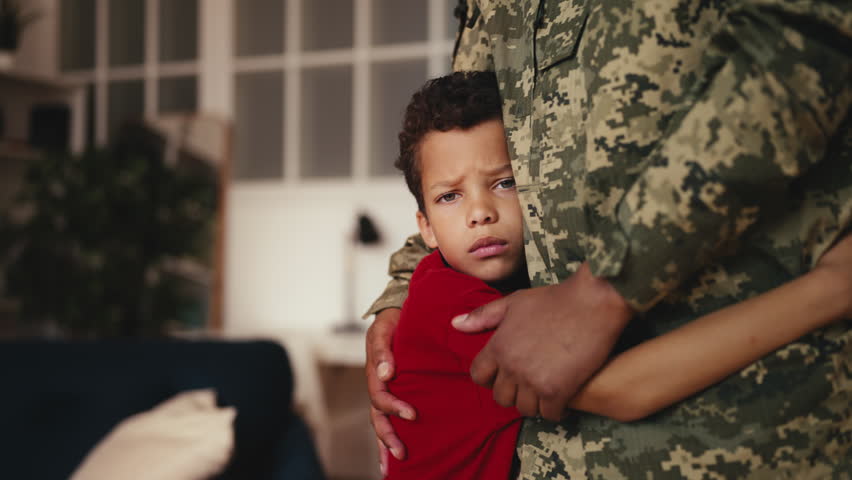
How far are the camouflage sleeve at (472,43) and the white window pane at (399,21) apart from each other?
9.33 ft

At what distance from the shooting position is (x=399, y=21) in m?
3.75

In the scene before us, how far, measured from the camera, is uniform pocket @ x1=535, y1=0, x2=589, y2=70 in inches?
27.2

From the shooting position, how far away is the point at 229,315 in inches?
160

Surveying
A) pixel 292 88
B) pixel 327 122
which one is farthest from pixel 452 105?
pixel 292 88

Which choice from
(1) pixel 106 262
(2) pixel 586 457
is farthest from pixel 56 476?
(1) pixel 106 262

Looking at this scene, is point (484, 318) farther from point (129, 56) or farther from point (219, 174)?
point (129, 56)

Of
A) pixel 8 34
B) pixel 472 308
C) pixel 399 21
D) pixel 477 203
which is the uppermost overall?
pixel 399 21

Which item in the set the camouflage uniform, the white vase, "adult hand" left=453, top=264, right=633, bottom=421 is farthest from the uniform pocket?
the white vase

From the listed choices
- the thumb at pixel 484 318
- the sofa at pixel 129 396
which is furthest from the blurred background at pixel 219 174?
the thumb at pixel 484 318

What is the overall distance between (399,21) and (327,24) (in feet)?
1.54

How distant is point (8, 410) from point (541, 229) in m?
1.64

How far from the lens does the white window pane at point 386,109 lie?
3.77m

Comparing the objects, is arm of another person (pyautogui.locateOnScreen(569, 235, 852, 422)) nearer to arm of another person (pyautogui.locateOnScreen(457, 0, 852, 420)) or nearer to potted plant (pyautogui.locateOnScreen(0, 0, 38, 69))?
arm of another person (pyautogui.locateOnScreen(457, 0, 852, 420))

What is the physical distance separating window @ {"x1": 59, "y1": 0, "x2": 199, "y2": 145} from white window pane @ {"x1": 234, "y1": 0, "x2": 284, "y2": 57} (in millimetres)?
321
